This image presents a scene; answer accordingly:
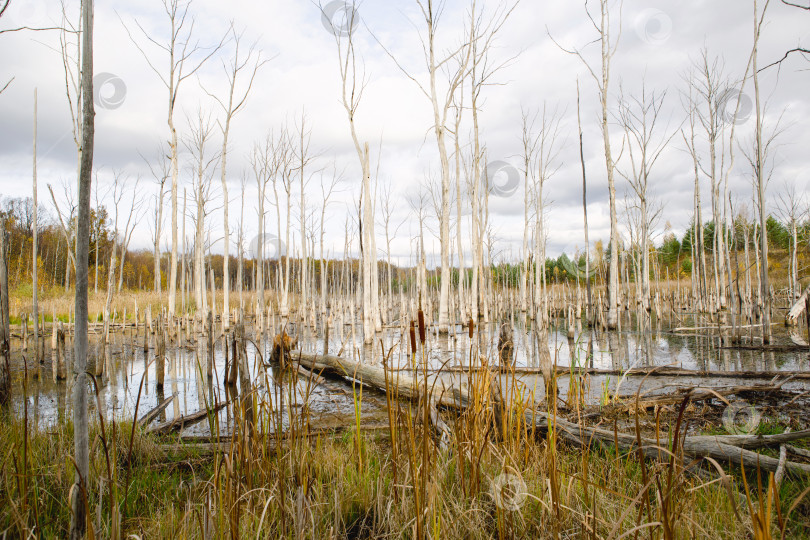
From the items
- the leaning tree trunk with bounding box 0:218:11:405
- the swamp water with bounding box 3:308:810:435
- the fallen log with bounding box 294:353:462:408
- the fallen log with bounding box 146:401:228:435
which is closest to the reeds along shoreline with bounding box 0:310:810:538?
the swamp water with bounding box 3:308:810:435

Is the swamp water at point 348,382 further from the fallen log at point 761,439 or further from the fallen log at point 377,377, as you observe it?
the fallen log at point 761,439

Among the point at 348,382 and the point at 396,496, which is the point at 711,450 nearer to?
the point at 396,496

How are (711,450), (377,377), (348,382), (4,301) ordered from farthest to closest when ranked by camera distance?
(348,382) < (377,377) < (4,301) < (711,450)

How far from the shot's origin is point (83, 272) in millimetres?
1462

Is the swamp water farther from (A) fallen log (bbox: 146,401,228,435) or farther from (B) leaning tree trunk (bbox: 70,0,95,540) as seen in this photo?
(B) leaning tree trunk (bbox: 70,0,95,540)

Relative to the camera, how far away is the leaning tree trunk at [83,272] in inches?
56.1

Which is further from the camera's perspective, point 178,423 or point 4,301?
point 178,423

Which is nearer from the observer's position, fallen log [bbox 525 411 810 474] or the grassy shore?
the grassy shore

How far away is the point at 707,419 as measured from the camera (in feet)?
12.5

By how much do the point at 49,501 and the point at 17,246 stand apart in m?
39.4

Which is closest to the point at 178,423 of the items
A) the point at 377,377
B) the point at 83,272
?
the point at 377,377

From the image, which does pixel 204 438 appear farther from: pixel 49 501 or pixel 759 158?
pixel 759 158

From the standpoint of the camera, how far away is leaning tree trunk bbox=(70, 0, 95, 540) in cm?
142

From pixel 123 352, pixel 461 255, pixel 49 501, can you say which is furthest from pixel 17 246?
pixel 49 501
